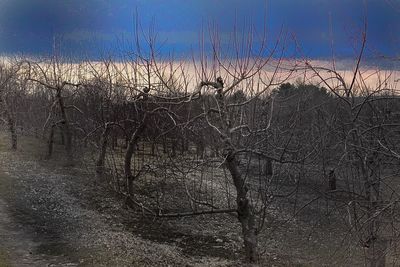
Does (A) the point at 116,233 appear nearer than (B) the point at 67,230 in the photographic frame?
No

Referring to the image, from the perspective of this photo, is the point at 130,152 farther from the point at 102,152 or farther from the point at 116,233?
the point at 102,152

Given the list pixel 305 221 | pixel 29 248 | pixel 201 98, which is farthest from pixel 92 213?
pixel 305 221

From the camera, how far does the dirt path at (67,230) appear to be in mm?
9758

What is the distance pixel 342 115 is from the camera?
13.6 metres

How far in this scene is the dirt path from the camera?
32.0 feet

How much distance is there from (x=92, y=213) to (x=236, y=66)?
22.8 ft

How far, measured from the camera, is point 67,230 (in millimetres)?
11742

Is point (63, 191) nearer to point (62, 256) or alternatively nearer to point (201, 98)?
point (62, 256)

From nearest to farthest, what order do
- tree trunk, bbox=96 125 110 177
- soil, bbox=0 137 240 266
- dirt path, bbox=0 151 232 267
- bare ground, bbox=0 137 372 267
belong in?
dirt path, bbox=0 151 232 267 < soil, bbox=0 137 240 266 < bare ground, bbox=0 137 372 267 < tree trunk, bbox=96 125 110 177

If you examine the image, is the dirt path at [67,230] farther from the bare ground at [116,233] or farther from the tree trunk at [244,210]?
the tree trunk at [244,210]

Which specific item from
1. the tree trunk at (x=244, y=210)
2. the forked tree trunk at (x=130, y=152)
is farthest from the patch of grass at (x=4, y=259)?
the forked tree trunk at (x=130, y=152)

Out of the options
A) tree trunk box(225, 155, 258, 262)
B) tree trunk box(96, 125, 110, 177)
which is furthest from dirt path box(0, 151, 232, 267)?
tree trunk box(225, 155, 258, 262)

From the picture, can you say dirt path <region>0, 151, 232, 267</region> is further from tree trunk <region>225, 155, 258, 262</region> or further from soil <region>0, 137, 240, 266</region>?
tree trunk <region>225, 155, 258, 262</region>

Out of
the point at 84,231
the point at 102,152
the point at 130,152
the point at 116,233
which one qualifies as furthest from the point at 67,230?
the point at 102,152
